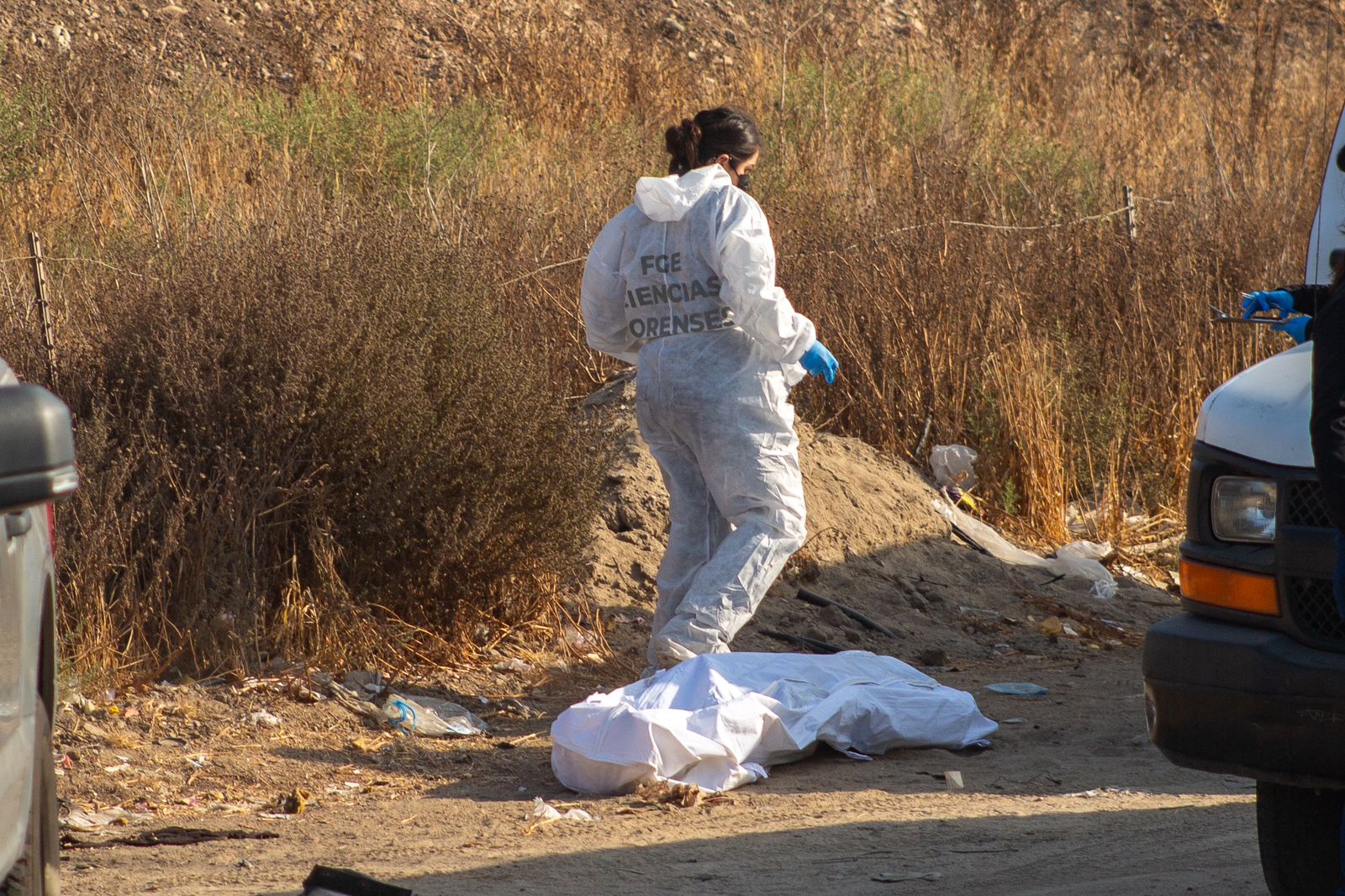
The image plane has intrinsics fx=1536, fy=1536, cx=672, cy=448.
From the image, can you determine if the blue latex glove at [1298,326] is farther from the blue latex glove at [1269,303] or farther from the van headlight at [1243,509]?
the van headlight at [1243,509]

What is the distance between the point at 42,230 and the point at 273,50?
707 centimetres

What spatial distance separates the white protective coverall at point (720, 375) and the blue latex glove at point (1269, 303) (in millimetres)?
1769

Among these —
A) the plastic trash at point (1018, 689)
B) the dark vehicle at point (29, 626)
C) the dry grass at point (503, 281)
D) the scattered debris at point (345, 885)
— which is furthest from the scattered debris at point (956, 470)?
the dark vehicle at point (29, 626)

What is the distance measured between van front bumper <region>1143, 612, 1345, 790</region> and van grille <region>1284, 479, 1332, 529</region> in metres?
0.23

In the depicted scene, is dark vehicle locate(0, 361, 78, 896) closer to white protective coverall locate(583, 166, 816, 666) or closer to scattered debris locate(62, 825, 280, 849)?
scattered debris locate(62, 825, 280, 849)

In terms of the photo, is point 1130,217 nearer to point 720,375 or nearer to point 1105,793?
point 720,375

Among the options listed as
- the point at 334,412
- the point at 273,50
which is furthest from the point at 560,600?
the point at 273,50

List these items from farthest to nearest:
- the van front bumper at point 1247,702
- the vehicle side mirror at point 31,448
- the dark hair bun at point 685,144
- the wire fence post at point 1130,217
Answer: the wire fence post at point 1130,217, the dark hair bun at point 685,144, the van front bumper at point 1247,702, the vehicle side mirror at point 31,448

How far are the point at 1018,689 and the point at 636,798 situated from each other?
2.20m

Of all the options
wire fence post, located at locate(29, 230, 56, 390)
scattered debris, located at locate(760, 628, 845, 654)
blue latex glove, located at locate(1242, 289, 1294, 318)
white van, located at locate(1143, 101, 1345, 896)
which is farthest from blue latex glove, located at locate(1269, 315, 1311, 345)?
wire fence post, located at locate(29, 230, 56, 390)

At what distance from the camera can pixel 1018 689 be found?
6.29 meters

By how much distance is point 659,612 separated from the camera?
5.77 m

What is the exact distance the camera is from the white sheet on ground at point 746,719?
15.5ft

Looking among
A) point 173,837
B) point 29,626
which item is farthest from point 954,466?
point 29,626
